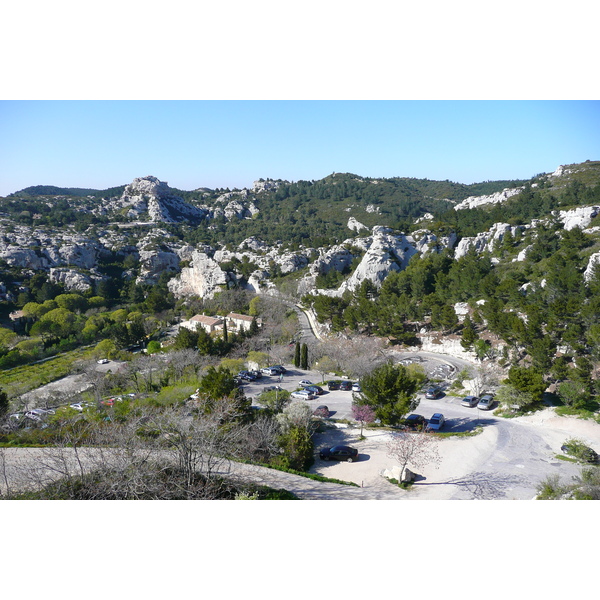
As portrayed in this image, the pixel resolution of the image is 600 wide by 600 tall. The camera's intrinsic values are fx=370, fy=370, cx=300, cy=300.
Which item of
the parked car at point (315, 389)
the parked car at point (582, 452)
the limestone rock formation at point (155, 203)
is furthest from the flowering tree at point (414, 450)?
the limestone rock formation at point (155, 203)

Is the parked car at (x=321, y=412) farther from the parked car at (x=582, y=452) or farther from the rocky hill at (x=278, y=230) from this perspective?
the rocky hill at (x=278, y=230)

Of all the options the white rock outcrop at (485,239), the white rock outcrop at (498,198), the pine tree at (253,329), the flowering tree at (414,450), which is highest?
the white rock outcrop at (498,198)

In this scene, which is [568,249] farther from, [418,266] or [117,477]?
[117,477]

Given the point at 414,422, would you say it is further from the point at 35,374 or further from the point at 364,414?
the point at 35,374

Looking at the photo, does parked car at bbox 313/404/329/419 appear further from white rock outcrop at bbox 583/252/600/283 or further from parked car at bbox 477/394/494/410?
white rock outcrop at bbox 583/252/600/283

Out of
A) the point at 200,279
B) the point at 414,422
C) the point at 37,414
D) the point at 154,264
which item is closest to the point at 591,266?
the point at 414,422

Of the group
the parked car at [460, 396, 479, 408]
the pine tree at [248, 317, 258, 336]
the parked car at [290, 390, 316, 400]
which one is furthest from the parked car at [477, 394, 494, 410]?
the pine tree at [248, 317, 258, 336]
